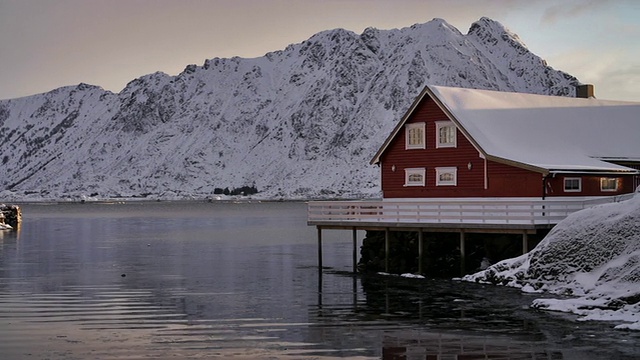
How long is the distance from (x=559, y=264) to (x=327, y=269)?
64.2 feet

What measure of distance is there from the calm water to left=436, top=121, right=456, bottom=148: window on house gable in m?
8.82

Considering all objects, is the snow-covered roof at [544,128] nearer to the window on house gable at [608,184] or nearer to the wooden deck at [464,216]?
the window on house gable at [608,184]

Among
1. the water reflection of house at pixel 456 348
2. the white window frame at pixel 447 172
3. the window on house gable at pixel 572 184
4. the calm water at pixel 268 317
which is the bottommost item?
the water reflection of house at pixel 456 348

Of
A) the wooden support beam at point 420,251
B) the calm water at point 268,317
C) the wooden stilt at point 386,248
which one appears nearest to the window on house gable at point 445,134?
the wooden stilt at point 386,248

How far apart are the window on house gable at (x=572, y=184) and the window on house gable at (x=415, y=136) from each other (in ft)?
26.7

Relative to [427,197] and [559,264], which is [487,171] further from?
[559,264]

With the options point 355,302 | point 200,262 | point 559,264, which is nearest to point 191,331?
point 355,302

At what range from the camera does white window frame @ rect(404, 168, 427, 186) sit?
51062 millimetres

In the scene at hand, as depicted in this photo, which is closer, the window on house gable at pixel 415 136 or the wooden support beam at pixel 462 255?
the wooden support beam at pixel 462 255

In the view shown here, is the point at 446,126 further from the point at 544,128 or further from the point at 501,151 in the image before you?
the point at 544,128

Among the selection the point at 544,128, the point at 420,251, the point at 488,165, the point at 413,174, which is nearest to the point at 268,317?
the point at 420,251

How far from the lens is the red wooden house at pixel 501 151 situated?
47.1 m

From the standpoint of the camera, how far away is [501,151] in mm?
48375

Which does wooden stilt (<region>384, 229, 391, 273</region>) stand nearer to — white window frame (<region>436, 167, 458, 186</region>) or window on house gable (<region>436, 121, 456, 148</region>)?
white window frame (<region>436, 167, 458, 186</region>)
